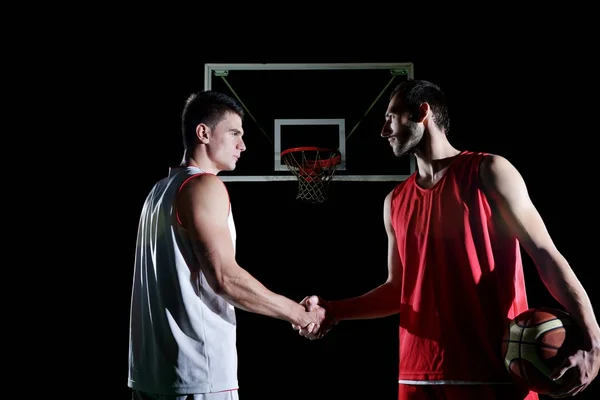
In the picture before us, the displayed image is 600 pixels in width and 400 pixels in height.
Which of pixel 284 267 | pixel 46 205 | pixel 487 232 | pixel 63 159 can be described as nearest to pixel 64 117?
pixel 63 159

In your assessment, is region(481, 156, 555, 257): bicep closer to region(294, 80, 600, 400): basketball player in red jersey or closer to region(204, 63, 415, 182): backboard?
region(294, 80, 600, 400): basketball player in red jersey

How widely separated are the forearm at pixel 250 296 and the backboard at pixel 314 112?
1598 millimetres

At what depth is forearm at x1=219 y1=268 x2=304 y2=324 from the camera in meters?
2.10

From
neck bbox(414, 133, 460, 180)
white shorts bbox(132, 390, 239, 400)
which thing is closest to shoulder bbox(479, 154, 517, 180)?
neck bbox(414, 133, 460, 180)

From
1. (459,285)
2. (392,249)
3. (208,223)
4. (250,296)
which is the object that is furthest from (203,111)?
(459,285)

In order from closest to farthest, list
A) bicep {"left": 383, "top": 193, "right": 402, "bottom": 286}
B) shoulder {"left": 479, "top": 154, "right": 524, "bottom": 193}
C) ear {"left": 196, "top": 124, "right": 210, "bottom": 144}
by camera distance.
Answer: shoulder {"left": 479, "top": 154, "right": 524, "bottom": 193} → ear {"left": 196, "top": 124, "right": 210, "bottom": 144} → bicep {"left": 383, "top": 193, "right": 402, "bottom": 286}

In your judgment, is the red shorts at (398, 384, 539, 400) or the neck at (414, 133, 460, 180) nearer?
the red shorts at (398, 384, 539, 400)

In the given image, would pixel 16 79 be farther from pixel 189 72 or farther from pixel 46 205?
pixel 189 72

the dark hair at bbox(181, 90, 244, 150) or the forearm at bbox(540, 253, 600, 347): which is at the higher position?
the dark hair at bbox(181, 90, 244, 150)

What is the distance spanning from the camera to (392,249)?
264cm

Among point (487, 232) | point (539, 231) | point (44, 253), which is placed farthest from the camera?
point (44, 253)

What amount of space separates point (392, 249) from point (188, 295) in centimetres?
106

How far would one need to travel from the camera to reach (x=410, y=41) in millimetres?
4371

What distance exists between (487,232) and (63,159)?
11.3ft
